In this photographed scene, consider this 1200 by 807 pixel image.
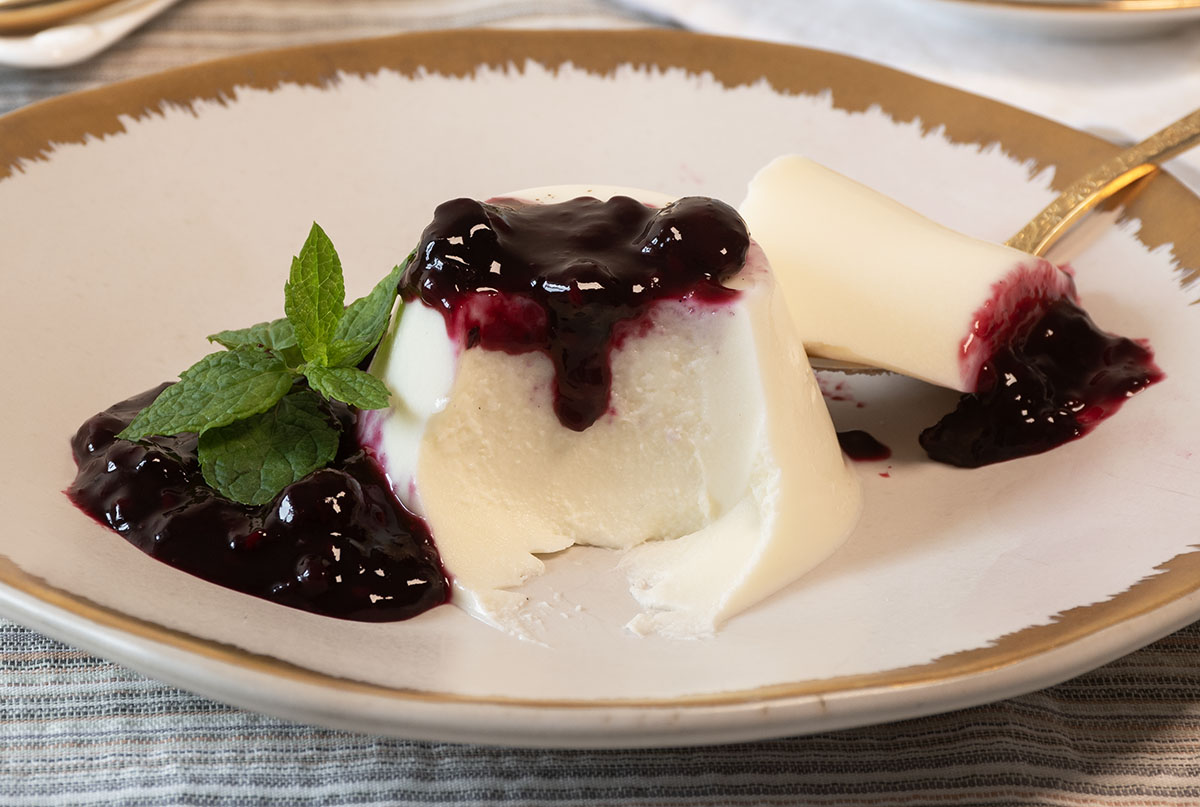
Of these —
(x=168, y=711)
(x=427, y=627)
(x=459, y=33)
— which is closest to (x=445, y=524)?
(x=427, y=627)

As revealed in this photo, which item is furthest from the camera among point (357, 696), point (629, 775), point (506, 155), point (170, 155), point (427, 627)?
point (506, 155)

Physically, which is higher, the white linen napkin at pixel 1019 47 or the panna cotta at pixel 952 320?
the panna cotta at pixel 952 320

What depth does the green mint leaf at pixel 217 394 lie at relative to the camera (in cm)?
164

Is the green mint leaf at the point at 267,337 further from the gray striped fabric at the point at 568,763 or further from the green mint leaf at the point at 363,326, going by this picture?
the gray striped fabric at the point at 568,763

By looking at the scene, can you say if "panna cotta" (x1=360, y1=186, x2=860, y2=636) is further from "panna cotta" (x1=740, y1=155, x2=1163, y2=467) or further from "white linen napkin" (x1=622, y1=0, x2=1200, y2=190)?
"white linen napkin" (x1=622, y1=0, x2=1200, y2=190)

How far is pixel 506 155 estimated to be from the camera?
103 inches

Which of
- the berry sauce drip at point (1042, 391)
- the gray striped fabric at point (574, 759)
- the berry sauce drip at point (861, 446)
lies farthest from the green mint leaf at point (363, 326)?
the berry sauce drip at point (1042, 391)

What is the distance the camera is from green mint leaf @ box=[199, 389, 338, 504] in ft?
5.37

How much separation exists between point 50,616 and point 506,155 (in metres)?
1.58

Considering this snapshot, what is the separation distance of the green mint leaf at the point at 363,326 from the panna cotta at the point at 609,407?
0.03 metres

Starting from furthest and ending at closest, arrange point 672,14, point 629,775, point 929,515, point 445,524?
point 672,14, point 929,515, point 445,524, point 629,775

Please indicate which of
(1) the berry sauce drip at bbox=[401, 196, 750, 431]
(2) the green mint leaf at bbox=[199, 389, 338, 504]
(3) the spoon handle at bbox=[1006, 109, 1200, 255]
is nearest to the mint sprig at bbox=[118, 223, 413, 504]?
(2) the green mint leaf at bbox=[199, 389, 338, 504]

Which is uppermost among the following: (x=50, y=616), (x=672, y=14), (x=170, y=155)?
(x=50, y=616)

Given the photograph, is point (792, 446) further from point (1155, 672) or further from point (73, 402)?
point (73, 402)
